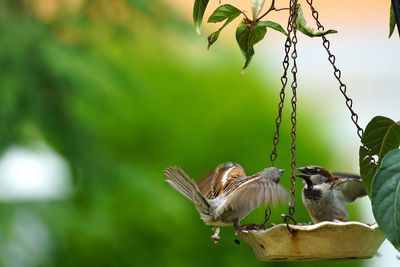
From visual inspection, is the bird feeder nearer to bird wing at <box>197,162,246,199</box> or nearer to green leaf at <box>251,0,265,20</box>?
green leaf at <box>251,0,265,20</box>

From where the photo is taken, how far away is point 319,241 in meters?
2.18

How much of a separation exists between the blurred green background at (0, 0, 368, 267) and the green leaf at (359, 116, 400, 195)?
292cm

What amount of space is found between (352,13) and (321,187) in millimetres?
8872

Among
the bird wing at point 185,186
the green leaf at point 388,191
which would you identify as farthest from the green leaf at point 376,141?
the bird wing at point 185,186

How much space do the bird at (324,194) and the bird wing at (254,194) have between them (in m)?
0.17

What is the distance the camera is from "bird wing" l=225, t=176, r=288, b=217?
224 centimetres

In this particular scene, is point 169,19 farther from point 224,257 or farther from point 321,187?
point 321,187

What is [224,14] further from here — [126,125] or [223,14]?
[126,125]

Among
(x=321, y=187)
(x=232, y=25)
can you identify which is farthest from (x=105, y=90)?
(x=232, y=25)

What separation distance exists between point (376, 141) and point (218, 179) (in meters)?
0.76

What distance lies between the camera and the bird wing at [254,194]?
2.24 metres

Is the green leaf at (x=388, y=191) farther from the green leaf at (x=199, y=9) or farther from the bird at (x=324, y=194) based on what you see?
the bird at (x=324, y=194)

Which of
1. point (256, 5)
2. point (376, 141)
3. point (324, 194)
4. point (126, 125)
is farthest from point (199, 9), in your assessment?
point (126, 125)

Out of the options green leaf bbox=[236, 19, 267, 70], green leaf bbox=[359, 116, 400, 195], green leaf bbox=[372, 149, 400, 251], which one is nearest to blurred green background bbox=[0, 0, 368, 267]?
green leaf bbox=[236, 19, 267, 70]
